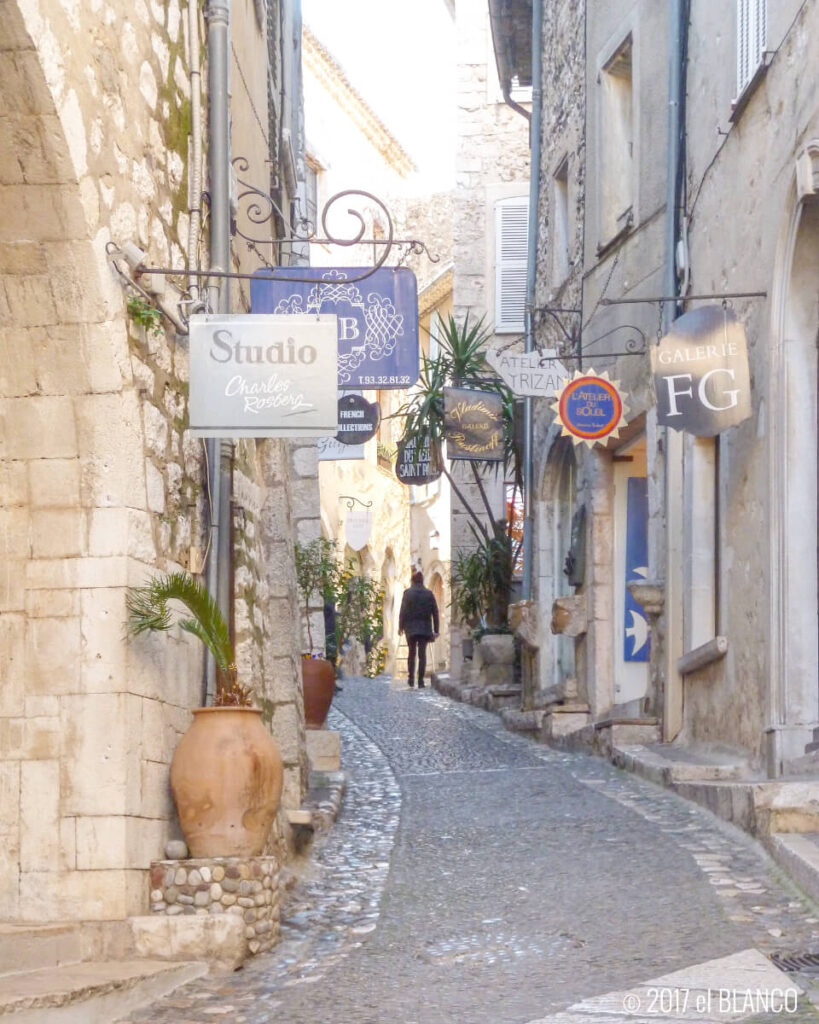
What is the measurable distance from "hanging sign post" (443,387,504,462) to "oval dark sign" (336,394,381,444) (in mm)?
1275

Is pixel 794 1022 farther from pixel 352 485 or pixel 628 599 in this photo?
pixel 352 485

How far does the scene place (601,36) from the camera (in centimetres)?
1412

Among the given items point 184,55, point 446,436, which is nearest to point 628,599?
point 446,436

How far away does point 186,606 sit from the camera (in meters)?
6.47

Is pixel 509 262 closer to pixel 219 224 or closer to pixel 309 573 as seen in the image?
pixel 309 573

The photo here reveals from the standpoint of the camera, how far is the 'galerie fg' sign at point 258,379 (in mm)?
6254

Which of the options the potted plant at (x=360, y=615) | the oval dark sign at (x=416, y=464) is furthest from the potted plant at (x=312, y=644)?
the potted plant at (x=360, y=615)

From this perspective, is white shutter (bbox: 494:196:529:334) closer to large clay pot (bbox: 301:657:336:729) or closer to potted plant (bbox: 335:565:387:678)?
potted plant (bbox: 335:565:387:678)

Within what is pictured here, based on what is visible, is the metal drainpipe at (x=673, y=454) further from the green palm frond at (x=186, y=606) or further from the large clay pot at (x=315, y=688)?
the green palm frond at (x=186, y=606)

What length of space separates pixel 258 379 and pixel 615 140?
8.24 m

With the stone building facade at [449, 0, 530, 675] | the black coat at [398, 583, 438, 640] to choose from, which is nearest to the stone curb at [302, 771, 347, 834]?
the black coat at [398, 583, 438, 640]

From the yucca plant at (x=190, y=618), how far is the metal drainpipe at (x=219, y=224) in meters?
0.37

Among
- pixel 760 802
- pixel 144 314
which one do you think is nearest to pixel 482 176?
pixel 760 802

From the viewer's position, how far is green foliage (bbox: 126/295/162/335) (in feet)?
19.9
